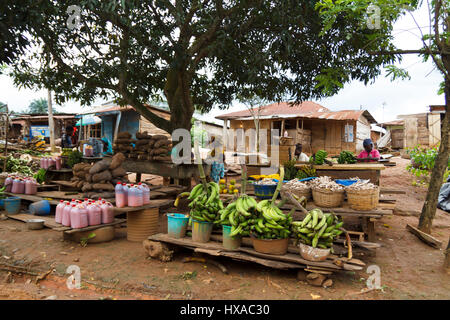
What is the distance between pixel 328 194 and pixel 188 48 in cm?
483

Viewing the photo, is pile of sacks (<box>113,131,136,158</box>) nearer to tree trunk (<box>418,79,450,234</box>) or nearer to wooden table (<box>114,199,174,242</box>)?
wooden table (<box>114,199,174,242</box>)

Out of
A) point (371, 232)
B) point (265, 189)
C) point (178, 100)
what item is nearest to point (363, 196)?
point (371, 232)

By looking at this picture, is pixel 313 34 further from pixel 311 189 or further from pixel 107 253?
pixel 107 253

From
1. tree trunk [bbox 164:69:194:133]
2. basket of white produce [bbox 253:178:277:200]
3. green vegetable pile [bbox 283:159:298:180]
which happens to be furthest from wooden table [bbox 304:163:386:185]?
tree trunk [bbox 164:69:194:133]

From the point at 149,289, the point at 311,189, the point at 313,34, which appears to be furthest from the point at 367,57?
the point at 149,289

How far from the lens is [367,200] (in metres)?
4.16

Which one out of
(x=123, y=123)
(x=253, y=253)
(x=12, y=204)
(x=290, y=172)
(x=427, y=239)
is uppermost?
(x=123, y=123)

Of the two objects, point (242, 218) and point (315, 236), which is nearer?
point (315, 236)

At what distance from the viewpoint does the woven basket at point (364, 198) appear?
4.14 m

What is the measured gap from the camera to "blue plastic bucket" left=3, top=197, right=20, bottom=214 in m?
6.49

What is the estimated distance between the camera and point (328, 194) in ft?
14.4

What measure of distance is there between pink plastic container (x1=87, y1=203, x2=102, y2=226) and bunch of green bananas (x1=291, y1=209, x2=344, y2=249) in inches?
124

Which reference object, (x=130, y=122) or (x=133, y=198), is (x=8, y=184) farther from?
(x=130, y=122)

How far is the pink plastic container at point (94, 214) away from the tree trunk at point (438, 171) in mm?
5644
